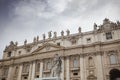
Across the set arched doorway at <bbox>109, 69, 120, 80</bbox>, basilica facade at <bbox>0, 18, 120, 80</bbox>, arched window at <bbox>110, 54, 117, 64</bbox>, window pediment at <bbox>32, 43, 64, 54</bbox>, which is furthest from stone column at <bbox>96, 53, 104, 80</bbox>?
window pediment at <bbox>32, 43, 64, 54</bbox>

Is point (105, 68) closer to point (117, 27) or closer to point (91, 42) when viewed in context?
point (91, 42)

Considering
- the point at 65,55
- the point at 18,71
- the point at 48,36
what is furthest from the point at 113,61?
the point at 18,71

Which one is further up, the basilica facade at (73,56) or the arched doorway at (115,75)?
the basilica facade at (73,56)

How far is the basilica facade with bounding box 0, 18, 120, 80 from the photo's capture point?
3027 cm

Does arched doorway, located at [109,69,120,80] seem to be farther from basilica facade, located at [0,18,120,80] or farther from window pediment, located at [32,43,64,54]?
window pediment, located at [32,43,64,54]

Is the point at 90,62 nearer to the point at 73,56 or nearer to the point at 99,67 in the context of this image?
the point at 99,67

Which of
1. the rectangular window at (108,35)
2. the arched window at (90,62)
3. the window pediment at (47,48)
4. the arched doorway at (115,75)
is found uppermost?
the rectangular window at (108,35)

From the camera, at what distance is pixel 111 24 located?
32625mm

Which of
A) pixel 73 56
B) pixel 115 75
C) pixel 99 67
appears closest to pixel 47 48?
pixel 73 56

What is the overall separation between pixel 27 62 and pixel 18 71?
3260 mm

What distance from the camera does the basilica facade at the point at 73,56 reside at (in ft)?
99.3

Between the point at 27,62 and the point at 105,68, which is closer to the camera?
the point at 105,68

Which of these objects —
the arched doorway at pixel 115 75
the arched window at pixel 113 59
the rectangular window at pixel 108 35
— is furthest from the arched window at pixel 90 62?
the rectangular window at pixel 108 35

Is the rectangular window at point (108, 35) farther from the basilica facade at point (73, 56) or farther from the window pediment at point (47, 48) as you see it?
the window pediment at point (47, 48)
